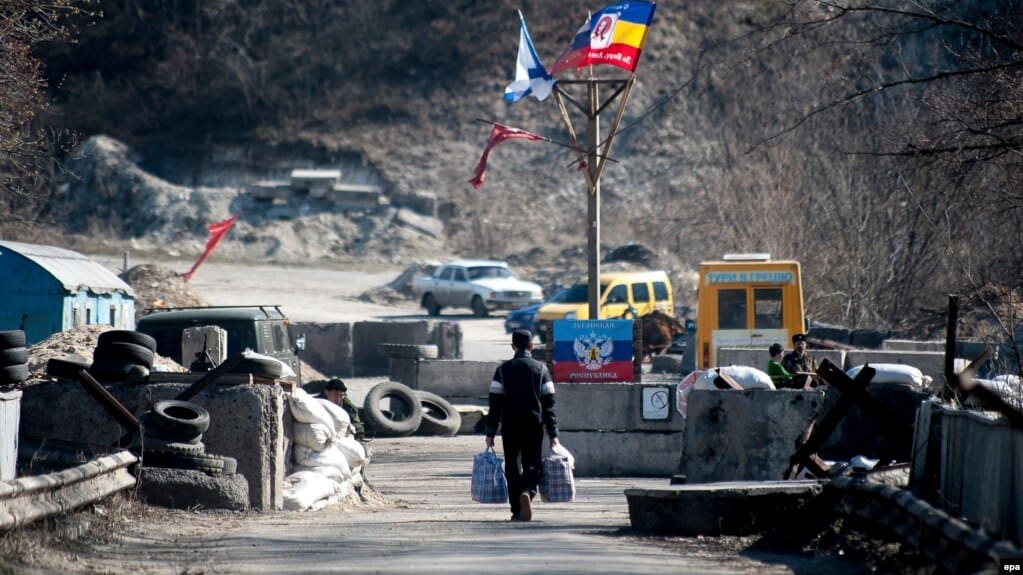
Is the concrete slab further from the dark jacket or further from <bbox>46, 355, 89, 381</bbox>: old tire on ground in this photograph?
<bbox>46, 355, 89, 381</bbox>: old tire on ground

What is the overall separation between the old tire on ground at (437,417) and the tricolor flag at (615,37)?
5.83m

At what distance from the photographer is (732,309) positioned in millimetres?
24609

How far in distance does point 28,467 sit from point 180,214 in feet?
157

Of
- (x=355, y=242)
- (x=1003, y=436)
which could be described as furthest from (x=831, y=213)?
(x=1003, y=436)

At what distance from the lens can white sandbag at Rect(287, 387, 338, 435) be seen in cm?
1248

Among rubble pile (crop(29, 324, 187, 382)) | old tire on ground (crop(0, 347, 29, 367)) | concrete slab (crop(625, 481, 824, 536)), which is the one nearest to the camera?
concrete slab (crop(625, 481, 824, 536))

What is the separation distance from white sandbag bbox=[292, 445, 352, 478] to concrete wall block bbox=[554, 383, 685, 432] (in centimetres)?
450

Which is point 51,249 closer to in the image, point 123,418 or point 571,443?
point 571,443

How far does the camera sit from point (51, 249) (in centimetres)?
2511

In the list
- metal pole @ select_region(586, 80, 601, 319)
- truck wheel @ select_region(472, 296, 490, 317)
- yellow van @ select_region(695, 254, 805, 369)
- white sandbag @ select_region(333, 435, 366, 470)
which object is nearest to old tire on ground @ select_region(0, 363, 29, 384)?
white sandbag @ select_region(333, 435, 366, 470)

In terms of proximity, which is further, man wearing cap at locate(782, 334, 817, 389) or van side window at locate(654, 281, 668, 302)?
van side window at locate(654, 281, 668, 302)

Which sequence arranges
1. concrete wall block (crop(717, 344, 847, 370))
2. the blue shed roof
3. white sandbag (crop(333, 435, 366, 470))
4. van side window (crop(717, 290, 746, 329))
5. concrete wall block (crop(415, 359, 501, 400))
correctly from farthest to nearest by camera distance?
concrete wall block (crop(415, 359, 501, 400)) → van side window (crop(717, 290, 746, 329)) → the blue shed roof → concrete wall block (crop(717, 344, 847, 370)) → white sandbag (crop(333, 435, 366, 470))

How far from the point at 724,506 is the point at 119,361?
5.73 metres

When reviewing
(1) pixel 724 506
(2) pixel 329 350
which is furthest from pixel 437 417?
(1) pixel 724 506
